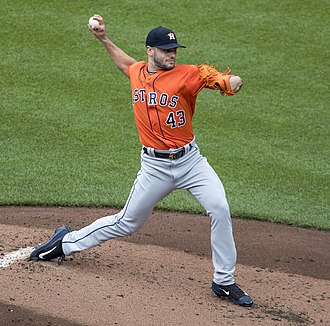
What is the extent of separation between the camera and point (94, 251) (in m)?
6.85

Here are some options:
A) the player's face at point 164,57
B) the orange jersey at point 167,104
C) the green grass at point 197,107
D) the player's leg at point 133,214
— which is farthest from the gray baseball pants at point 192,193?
the green grass at point 197,107

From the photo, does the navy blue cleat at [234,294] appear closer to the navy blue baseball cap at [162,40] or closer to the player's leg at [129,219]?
the player's leg at [129,219]

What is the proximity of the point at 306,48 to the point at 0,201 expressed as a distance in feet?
18.8

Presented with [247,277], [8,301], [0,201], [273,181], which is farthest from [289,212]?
[8,301]

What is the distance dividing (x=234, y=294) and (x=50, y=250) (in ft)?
4.78

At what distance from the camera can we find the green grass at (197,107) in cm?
853

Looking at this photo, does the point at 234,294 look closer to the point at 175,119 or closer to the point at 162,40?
the point at 175,119

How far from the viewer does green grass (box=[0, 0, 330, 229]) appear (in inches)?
336

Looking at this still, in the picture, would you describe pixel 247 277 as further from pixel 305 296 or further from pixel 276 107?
pixel 276 107

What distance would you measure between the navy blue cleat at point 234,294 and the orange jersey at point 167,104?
3.56 feet

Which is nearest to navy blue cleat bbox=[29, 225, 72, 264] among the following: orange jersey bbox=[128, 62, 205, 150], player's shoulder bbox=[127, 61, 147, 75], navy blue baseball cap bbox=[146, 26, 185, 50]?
orange jersey bbox=[128, 62, 205, 150]

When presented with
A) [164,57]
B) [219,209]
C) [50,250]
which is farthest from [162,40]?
[50,250]

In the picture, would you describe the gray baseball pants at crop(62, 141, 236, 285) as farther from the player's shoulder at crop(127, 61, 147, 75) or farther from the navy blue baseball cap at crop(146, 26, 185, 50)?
the navy blue baseball cap at crop(146, 26, 185, 50)

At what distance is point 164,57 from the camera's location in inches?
235
